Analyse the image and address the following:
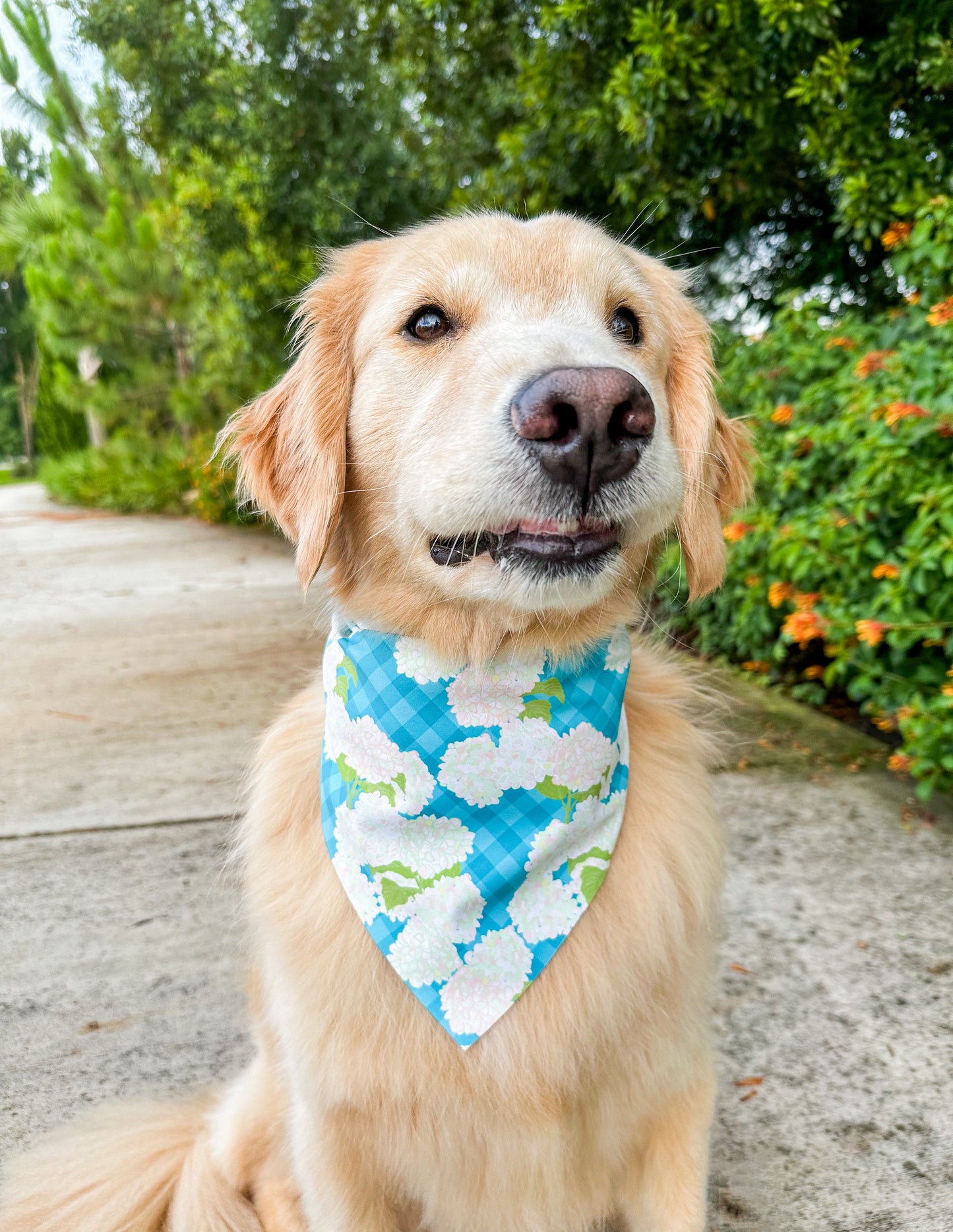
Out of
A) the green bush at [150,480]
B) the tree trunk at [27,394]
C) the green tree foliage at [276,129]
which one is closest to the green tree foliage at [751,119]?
the green tree foliage at [276,129]

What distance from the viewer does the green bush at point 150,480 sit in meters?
13.2

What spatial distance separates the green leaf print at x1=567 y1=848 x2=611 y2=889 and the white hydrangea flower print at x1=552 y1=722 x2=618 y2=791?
121 millimetres

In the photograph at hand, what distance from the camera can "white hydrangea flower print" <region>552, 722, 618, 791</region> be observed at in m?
1.71

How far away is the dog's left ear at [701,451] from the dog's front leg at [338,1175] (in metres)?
1.25

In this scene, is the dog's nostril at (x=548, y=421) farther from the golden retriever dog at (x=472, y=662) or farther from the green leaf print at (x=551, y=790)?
the green leaf print at (x=551, y=790)

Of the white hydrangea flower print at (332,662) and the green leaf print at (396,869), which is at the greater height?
the white hydrangea flower print at (332,662)

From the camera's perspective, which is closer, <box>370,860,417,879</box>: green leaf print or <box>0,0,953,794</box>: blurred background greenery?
<box>370,860,417,879</box>: green leaf print

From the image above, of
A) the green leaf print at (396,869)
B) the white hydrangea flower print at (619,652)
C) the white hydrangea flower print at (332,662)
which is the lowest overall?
the green leaf print at (396,869)

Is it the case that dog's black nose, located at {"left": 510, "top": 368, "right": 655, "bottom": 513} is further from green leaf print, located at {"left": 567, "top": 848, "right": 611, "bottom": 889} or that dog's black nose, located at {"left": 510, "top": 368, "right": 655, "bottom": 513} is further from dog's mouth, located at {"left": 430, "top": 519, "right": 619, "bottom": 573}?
green leaf print, located at {"left": 567, "top": 848, "right": 611, "bottom": 889}

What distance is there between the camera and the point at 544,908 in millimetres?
1696

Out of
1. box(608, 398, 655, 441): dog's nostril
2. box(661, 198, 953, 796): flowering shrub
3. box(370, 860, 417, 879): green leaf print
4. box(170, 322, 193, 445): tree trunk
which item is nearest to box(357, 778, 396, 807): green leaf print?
box(370, 860, 417, 879): green leaf print

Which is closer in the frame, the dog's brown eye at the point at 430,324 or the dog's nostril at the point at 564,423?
the dog's nostril at the point at 564,423

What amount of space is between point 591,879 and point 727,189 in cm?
416

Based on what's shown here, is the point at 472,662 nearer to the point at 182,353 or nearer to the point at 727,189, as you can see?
the point at 727,189
